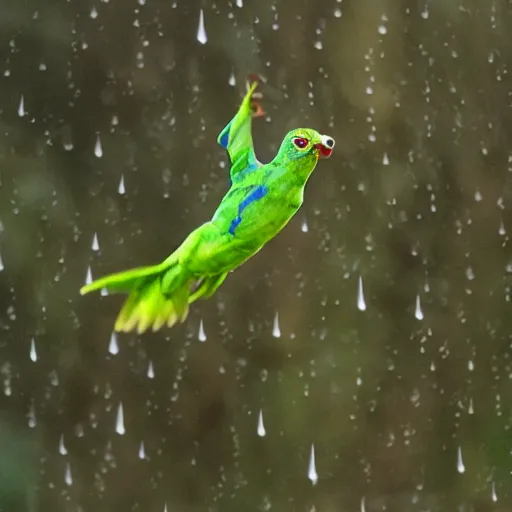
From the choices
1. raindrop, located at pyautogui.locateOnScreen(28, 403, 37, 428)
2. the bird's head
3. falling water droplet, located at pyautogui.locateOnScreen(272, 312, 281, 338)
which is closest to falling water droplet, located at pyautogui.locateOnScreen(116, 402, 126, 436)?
raindrop, located at pyautogui.locateOnScreen(28, 403, 37, 428)

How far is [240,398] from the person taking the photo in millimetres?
861

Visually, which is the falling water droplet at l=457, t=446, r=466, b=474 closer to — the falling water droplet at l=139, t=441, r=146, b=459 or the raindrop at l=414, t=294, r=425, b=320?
the raindrop at l=414, t=294, r=425, b=320

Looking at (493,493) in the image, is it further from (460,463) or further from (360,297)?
(360,297)

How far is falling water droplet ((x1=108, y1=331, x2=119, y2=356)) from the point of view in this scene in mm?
833

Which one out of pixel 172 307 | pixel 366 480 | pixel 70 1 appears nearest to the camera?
pixel 172 307

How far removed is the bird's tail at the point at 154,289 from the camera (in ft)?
2.01

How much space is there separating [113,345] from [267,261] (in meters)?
0.24

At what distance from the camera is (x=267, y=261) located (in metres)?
0.84

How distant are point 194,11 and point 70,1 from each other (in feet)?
0.52

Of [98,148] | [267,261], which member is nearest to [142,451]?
[267,261]

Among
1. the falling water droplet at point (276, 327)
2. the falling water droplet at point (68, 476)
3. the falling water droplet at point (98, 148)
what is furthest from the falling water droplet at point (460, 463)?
the falling water droplet at point (98, 148)

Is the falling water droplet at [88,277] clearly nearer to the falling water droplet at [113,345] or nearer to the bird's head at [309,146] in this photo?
the falling water droplet at [113,345]

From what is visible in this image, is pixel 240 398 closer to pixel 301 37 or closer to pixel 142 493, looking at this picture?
pixel 142 493

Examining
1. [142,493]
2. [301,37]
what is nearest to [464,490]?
[142,493]
